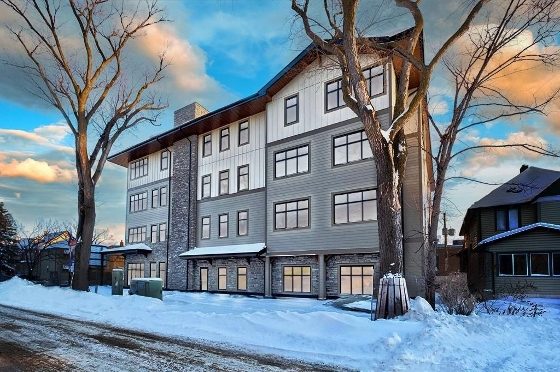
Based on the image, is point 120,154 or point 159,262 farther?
point 120,154

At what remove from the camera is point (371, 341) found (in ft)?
26.5

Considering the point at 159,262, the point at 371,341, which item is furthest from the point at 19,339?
the point at 159,262

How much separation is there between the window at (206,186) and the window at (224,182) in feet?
4.50

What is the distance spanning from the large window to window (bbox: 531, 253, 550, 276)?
69.1 feet

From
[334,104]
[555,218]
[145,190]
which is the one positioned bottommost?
[555,218]

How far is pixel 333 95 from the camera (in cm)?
2278

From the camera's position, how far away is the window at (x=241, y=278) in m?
26.3

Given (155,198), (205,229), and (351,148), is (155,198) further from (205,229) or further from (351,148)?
(351,148)

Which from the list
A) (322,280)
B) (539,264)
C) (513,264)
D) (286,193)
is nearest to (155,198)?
(286,193)

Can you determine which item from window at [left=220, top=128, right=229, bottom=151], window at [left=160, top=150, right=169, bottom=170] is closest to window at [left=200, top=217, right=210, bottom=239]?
window at [left=220, top=128, right=229, bottom=151]

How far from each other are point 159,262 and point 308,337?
26272mm

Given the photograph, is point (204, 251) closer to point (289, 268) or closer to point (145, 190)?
point (289, 268)

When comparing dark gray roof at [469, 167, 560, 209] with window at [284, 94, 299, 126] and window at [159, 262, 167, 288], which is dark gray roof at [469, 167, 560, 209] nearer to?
window at [284, 94, 299, 126]

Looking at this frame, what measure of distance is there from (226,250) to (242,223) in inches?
79.6
